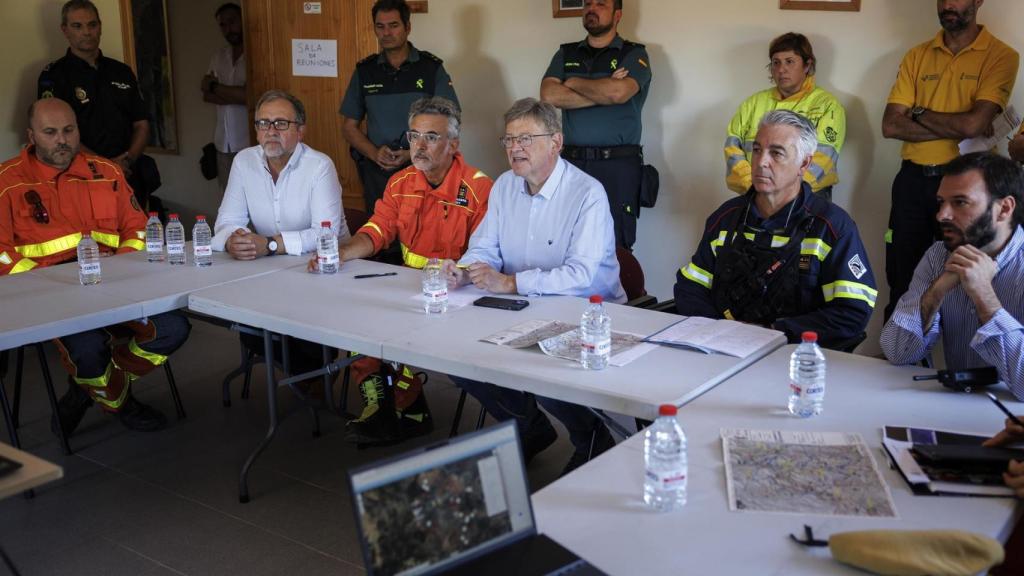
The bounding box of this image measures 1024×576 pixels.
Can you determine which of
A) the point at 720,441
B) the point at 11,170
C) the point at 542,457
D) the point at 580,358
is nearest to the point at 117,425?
the point at 11,170

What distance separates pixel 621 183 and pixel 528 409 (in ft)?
7.03

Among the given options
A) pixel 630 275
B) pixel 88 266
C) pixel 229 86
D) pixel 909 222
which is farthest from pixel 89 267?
pixel 229 86

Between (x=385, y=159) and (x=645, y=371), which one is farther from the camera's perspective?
(x=385, y=159)

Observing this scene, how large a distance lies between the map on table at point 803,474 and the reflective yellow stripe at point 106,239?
3314mm

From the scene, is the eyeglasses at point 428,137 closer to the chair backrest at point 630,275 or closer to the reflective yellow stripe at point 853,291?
the chair backrest at point 630,275

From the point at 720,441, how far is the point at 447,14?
4.65m

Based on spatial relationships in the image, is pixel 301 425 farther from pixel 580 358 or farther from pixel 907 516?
pixel 907 516

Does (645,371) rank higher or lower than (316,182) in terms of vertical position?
lower

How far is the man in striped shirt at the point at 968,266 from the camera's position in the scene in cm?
240

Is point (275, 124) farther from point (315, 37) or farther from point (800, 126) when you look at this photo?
point (315, 37)

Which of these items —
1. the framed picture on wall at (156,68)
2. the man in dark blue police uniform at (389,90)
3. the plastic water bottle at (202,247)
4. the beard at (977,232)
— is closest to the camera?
the beard at (977,232)

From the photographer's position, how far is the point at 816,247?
293 cm

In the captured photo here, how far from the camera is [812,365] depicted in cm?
221

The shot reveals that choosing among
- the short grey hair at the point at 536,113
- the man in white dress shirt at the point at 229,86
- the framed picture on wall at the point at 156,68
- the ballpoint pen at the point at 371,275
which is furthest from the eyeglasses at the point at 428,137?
the framed picture on wall at the point at 156,68
